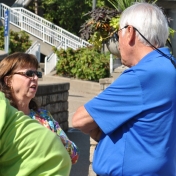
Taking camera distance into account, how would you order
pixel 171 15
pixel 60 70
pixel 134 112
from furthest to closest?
1. pixel 60 70
2. pixel 171 15
3. pixel 134 112

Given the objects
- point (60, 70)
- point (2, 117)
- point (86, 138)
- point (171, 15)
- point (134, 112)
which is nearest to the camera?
point (2, 117)

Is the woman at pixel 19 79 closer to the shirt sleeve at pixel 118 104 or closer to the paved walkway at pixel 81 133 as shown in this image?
the shirt sleeve at pixel 118 104

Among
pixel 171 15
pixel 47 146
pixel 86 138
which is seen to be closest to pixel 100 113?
pixel 47 146

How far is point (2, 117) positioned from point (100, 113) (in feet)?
3.50

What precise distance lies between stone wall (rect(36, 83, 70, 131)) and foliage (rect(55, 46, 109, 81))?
27.8 ft

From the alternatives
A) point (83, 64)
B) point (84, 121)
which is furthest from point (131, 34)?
point (83, 64)

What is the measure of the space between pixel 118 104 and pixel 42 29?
20.9 metres

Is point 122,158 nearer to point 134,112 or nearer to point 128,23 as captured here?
point 134,112

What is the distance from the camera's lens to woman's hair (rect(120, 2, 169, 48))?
8.77ft

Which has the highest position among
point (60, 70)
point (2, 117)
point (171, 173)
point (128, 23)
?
point (128, 23)

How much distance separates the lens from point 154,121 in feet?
8.57

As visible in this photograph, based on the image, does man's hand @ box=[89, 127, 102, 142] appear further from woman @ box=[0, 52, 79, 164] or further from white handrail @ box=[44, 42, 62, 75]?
white handrail @ box=[44, 42, 62, 75]

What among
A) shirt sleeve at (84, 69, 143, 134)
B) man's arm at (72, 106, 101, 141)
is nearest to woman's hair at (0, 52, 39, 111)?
man's arm at (72, 106, 101, 141)

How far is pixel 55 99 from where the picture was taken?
858cm
